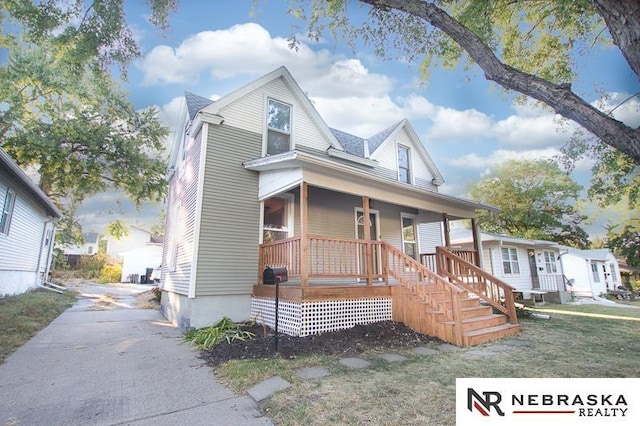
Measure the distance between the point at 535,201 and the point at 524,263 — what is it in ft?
40.9

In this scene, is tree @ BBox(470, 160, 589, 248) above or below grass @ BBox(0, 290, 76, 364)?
above

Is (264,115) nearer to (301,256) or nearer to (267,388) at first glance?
(301,256)

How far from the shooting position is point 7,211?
420 inches

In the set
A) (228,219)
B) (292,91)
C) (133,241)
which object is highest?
(292,91)

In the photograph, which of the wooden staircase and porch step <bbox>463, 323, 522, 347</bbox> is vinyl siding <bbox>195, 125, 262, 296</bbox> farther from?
porch step <bbox>463, 323, 522, 347</bbox>

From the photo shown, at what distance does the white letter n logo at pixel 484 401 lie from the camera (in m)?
3.00

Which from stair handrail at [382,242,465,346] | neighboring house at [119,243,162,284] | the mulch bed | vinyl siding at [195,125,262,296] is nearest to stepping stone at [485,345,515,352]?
stair handrail at [382,242,465,346]

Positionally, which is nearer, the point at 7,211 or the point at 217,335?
the point at 217,335

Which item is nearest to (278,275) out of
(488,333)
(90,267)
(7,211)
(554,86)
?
(488,333)

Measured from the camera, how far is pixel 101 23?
23.0 feet

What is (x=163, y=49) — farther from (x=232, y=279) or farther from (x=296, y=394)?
(x=296, y=394)

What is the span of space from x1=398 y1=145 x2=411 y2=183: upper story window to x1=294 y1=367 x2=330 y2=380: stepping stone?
950 centimetres

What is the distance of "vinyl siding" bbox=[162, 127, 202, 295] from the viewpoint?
822 centimetres

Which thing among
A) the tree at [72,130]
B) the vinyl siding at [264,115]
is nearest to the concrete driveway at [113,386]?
the vinyl siding at [264,115]
